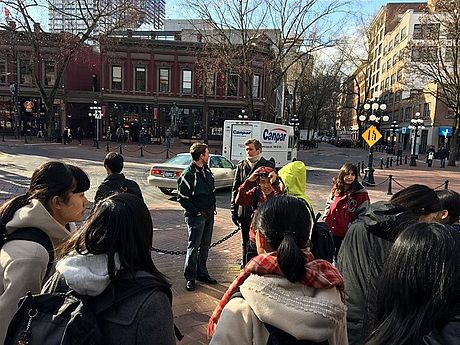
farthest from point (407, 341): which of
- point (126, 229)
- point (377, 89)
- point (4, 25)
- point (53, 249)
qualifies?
point (377, 89)

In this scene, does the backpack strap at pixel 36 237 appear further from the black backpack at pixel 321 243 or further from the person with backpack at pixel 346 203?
the person with backpack at pixel 346 203

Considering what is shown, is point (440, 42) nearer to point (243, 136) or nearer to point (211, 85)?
point (243, 136)

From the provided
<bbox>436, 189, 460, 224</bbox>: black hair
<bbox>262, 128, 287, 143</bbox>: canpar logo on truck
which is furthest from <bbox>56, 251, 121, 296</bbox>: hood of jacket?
<bbox>262, 128, 287, 143</bbox>: canpar logo on truck

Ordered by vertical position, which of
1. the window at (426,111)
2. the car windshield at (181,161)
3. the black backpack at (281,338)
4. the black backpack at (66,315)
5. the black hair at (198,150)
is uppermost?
the window at (426,111)

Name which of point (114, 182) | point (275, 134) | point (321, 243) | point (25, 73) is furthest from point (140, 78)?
point (321, 243)

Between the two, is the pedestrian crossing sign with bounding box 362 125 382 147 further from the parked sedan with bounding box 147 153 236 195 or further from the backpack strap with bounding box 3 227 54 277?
the backpack strap with bounding box 3 227 54 277

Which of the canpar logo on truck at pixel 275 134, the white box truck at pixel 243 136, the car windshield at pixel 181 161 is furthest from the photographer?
the canpar logo on truck at pixel 275 134

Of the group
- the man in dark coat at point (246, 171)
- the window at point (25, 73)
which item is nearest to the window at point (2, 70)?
the window at point (25, 73)

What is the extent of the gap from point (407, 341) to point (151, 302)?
0.91 meters

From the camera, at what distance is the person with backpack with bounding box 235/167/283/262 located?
4719 millimetres

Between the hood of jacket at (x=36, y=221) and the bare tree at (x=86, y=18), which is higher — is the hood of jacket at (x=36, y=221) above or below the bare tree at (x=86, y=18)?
below

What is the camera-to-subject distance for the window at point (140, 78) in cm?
4459

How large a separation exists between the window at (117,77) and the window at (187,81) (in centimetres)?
675

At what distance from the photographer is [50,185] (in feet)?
7.68
